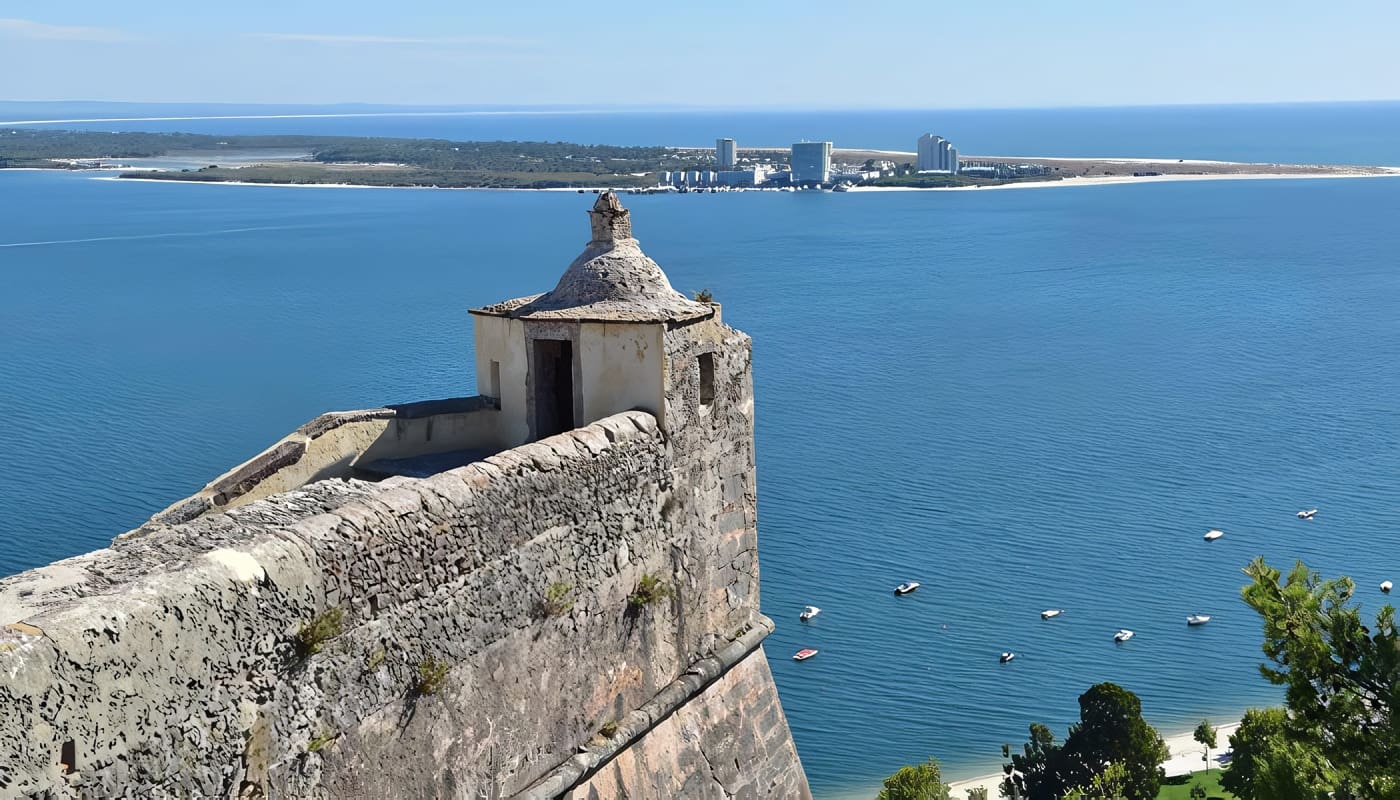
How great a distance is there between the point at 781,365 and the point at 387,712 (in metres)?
47.1

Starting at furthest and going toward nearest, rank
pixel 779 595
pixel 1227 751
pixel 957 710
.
A: 1. pixel 779 595
2. pixel 957 710
3. pixel 1227 751

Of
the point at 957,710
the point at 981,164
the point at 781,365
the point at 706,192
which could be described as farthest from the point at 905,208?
the point at 957,710

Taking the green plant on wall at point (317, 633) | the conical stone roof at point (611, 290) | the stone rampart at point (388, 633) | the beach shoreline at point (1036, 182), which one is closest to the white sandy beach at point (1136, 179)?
the beach shoreline at point (1036, 182)

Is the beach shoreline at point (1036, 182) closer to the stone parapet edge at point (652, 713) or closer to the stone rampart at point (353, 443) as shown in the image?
the stone rampart at point (353, 443)

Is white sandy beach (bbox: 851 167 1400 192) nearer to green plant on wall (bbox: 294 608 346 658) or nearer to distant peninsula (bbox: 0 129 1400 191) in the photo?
distant peninsula (bbox: 0 129 1400 191)

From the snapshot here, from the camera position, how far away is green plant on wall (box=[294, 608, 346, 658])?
501 centimetres

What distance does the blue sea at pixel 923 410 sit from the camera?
3053 centimetres

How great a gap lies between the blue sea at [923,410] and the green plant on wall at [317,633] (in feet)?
70.9

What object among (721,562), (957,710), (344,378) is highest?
(721,562)

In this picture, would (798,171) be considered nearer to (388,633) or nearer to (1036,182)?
(1036,182)

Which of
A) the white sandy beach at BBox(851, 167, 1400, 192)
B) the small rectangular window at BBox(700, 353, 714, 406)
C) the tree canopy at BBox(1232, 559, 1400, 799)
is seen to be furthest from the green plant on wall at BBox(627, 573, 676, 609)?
the white sandy beach at BBox(851, 167, 1400, 192)

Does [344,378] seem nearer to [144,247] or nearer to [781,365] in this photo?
[781,365]

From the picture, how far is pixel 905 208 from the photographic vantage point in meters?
121

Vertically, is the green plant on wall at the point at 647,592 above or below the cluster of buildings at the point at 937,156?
above
